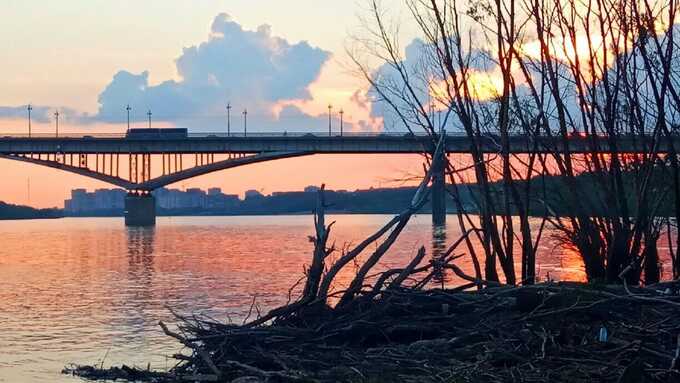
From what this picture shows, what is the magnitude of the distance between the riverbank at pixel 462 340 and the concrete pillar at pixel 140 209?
102761 mm

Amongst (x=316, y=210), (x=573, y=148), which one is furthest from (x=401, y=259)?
(x=316, y=210)

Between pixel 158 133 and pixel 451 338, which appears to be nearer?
pixel 451 338

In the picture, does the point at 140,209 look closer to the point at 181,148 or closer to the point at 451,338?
the point at 181,148

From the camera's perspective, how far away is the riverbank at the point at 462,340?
356 inches

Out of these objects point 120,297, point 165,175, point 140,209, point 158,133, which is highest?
point 158,133

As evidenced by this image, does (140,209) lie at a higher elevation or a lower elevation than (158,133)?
lower

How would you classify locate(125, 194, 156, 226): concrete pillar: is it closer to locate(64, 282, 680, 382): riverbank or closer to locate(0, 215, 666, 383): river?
locate(0, 215, 666, 383): river

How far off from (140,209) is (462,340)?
4205 inches

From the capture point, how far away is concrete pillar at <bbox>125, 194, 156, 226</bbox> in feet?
371

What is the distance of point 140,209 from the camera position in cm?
11425

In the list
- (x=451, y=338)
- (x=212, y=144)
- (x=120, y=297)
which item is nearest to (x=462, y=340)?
(x=451, y=338)

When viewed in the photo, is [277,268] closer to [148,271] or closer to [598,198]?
→ [148,271]

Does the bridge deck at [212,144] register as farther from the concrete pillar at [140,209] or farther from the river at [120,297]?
the river at [120,297]

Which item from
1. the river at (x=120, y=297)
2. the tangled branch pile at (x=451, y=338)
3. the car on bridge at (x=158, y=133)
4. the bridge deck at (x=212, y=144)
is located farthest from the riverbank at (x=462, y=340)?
the car on bridge at (x=158, y=133)
